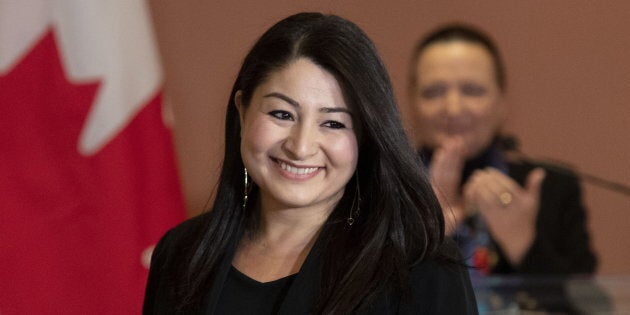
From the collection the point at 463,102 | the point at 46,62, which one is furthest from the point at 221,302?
the point at 463,102

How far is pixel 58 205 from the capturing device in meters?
2.73

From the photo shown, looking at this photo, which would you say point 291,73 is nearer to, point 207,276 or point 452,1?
point 207,276

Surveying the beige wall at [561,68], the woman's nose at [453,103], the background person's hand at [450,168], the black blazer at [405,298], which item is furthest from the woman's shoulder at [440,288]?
the beige wall at [561,68]

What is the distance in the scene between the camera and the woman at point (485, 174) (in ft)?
9.07

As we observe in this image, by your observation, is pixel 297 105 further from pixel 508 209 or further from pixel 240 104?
pixel 508 209

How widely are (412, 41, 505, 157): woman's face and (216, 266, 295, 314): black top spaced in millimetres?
1298

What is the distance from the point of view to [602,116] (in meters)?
3.55

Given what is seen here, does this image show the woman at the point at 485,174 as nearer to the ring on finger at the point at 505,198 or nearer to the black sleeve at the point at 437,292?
the ring on finger at the point at 505,198

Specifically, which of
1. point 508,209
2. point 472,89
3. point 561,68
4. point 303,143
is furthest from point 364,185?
point 561,68

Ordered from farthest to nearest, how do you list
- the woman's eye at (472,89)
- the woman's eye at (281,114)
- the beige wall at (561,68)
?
1. the beige wall at (561,68)
2. the woman's eye at (472,89)
3. the woman's eye at (281,114)

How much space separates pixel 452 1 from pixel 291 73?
6.42 feet

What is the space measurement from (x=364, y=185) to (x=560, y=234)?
1.29 meters

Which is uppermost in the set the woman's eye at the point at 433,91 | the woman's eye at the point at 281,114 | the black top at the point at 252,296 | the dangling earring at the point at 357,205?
the woman's eye at the point at 281,114

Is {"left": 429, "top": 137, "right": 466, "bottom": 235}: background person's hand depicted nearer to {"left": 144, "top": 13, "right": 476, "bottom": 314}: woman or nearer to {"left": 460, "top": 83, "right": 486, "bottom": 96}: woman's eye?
{"left": 460, "top": 83, "right": 486, "bottom": 96}: woman's eye
